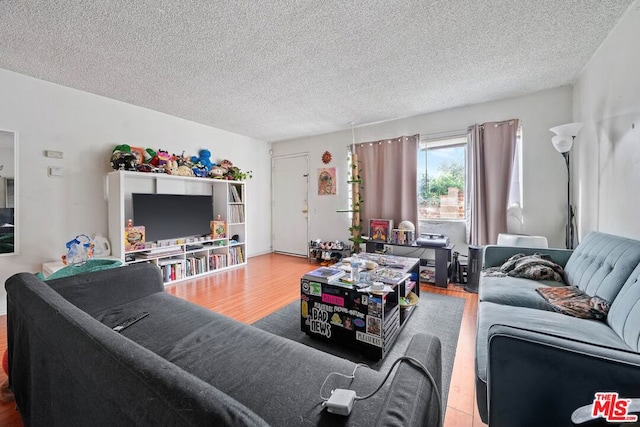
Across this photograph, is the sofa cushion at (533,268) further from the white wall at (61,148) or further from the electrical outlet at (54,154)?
the electrical outlet at (54,154)

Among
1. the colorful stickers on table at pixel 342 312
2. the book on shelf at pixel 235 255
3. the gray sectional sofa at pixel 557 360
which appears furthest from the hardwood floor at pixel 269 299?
the colorful stickers on table at pixel 342 312

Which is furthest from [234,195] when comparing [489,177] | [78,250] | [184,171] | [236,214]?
[489,177]

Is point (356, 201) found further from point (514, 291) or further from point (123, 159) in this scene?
point (123, 159)

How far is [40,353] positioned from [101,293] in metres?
0.69

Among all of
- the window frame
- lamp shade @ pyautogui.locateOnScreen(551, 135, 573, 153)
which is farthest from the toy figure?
lamp shade @ pyautogui.locateOnScreen(551, 135, 573, 153)

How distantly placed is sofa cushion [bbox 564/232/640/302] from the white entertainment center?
399 cm

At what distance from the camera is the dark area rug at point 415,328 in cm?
178

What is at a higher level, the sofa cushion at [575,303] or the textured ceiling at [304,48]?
the textured ceiling at [304,48]

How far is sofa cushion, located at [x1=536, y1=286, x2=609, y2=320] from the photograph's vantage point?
1.43m

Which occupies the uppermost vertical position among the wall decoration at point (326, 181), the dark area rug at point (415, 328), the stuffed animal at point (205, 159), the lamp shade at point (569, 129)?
the stuffed animal at point (205, 159)

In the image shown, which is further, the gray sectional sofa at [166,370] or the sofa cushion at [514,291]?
the sofa cushion at [514,291]

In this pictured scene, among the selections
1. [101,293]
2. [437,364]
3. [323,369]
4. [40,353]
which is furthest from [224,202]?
[437,364]

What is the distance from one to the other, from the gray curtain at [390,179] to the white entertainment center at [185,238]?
6.81ft

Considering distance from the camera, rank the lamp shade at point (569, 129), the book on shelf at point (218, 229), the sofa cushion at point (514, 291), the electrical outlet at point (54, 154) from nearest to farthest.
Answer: the sofa cushion at point (514, 291)
the lamp shade at point (569, 129)
the electrical outlet at point (54, 154)
the book on shelf at point (218, 229)
